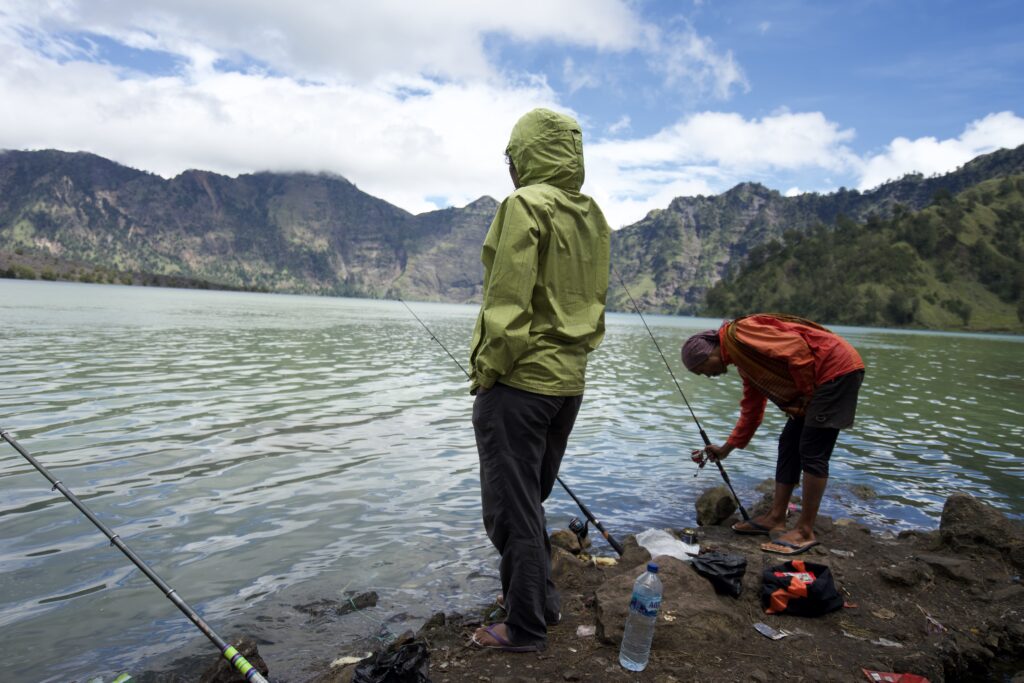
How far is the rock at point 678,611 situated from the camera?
4199mm

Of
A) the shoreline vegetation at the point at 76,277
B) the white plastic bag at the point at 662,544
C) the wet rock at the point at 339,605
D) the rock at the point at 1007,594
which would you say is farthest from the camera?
the shoreline vegetation at the point at 76,277

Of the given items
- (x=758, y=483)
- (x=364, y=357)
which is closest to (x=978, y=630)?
(x=758, y=483)

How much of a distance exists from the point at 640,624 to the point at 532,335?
2042 mm

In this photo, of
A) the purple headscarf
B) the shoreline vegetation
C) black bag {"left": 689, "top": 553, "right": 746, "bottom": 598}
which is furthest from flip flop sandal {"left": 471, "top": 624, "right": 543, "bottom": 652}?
the shoreline vegetation

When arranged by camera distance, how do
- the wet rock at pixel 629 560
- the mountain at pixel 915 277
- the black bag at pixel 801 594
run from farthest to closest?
the mountain at pixel 915 277 → the wet rock at pixel 629 560 → the black bag at pixel 801 594

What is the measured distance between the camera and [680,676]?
3723 mm

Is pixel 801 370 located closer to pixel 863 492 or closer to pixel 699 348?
pixel 699 348

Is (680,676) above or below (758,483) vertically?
above

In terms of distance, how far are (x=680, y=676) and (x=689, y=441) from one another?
10.1 meters

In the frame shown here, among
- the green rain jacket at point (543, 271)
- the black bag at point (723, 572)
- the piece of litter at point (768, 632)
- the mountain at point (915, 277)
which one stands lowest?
the piece of litter at point (768, 632)

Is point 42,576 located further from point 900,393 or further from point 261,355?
point 900,393

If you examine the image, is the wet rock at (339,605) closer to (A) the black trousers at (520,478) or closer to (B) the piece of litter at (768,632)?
(A) the black trousers at (520,478)

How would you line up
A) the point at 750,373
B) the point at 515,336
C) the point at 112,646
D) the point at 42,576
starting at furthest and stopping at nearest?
the point at 750,373, the point at 42,576, the point at 112,646, the point at 515,336

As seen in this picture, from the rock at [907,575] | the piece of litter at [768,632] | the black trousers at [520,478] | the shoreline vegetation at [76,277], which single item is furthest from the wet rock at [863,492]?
the shoreline vegetation at [76,277]
